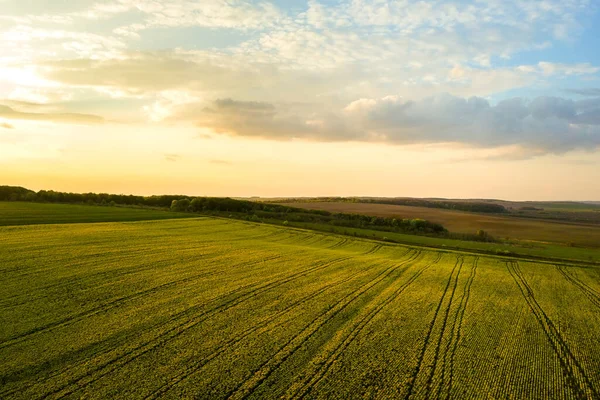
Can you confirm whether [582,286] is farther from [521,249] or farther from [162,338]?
[162,338]

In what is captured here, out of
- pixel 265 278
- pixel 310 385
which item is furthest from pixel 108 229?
pixel 310 385

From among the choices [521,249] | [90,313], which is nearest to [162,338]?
[90,313]

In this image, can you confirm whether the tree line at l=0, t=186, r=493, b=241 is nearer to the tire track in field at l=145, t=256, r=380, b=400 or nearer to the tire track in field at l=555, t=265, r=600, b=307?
the tire track in field at l=555, t=265, r=600, b=307

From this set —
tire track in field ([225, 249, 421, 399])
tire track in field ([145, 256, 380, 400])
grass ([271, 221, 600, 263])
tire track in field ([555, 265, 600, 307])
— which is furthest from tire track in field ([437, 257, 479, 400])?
grass ([271, 221, 600, 263])

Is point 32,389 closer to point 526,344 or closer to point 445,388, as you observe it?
point 445,388

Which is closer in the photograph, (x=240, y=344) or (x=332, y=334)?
(x=240, y=344)

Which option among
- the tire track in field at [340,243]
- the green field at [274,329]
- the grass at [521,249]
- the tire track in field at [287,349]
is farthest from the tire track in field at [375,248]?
the tire track in field at [287,349]
